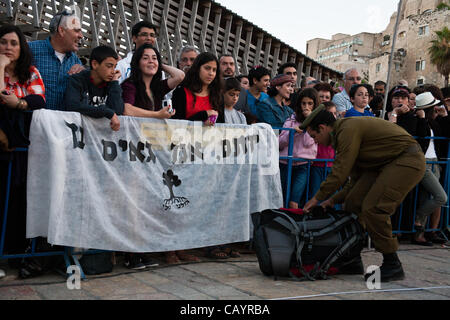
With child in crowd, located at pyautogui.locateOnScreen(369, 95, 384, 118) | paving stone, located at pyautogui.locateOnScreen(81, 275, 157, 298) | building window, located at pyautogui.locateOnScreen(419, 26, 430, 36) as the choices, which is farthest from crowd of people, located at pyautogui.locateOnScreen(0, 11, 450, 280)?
building window, located at pyautogui.locateOnScreen(419, 26, 430, 36)

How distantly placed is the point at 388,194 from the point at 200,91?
221 cm

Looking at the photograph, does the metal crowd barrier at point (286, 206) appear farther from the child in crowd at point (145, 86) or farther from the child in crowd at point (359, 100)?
the child in crowd at point (145, 86)

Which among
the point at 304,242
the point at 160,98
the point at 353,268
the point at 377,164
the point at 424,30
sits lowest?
the point at 353,268

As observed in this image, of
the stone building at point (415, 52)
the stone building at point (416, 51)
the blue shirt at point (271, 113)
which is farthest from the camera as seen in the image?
the stone building at point (415, 52)

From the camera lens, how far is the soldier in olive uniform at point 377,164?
163 inches

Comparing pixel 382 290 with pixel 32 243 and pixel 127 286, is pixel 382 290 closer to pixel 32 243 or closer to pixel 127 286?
pixel 127 286

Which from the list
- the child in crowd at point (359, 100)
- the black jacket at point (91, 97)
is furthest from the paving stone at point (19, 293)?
the child in crowd at point (359, 100)

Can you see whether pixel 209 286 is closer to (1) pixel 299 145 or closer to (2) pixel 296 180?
(2) pixel 296 180

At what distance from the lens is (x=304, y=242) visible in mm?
4164

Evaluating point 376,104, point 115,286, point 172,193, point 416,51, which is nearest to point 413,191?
point 376,104

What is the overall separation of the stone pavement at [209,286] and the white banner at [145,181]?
0.99ft
